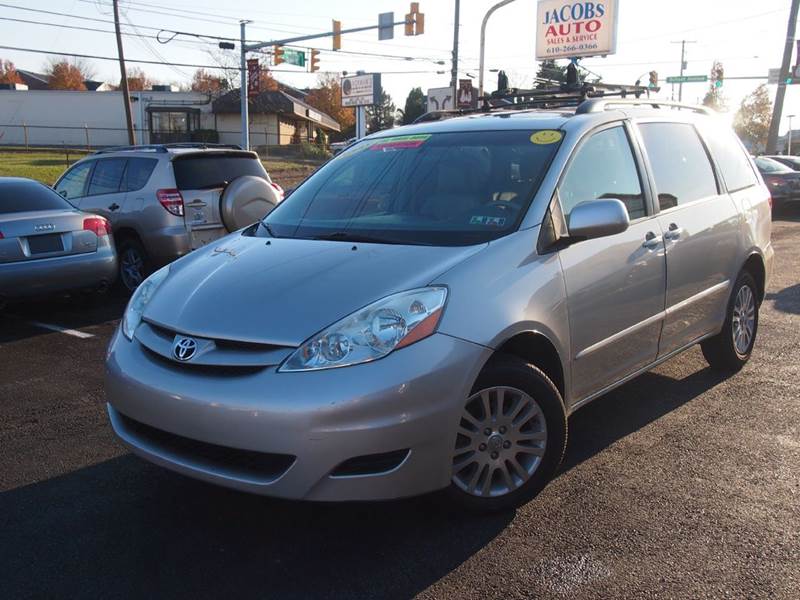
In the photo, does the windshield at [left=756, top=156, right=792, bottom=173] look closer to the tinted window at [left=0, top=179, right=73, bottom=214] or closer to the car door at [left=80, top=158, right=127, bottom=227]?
the car door at [left=80, top=158, right=127, bottom=227]

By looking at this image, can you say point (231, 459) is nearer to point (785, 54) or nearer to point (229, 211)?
point (229, 211)

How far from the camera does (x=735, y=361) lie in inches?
223

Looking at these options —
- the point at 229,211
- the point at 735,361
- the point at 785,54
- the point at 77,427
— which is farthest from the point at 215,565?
the point at 785,54

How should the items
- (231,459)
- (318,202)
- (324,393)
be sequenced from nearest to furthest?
(324,393)
(231,459)
(318,202)

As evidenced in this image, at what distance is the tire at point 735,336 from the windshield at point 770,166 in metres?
15.1

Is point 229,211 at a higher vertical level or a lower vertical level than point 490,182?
lower

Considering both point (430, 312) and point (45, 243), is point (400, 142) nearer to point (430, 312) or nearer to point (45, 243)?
point (430, 312)

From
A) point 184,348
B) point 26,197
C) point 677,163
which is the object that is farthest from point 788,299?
point 26,197

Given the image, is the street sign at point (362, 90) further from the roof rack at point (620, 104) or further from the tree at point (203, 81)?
the tree at point (203, 81)

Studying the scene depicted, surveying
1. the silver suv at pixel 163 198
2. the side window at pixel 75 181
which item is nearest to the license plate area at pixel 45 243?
the silver suv at pixel 163 198

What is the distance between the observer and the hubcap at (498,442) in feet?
10.9

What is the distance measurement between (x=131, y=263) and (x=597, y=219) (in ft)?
23.4

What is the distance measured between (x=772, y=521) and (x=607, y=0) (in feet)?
138

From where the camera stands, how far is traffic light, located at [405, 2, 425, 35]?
25.6 meters
